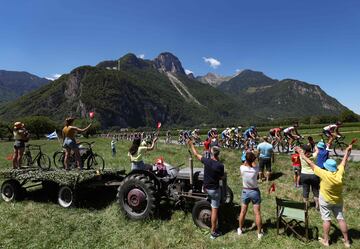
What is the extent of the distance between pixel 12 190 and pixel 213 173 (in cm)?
774

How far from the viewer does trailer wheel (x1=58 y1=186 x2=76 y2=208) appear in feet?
35.8

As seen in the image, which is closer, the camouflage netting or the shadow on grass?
the shadow on grass

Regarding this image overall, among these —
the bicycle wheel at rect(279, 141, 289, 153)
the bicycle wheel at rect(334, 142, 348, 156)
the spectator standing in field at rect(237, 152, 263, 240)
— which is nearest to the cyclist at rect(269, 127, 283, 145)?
the bicycle wheel at rect(279, 141, 289, 153)

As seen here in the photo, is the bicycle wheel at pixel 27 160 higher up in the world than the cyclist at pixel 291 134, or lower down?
lower down

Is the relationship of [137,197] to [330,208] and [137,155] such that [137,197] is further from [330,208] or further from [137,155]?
[330,208]

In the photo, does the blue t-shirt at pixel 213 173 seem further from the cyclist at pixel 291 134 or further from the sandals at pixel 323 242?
the cyclist at pixel 291 134

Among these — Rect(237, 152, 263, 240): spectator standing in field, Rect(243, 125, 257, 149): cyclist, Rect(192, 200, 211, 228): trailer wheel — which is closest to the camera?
Rect(237, 152, 263, 240): spectator standing in field

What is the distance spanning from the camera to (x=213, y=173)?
8.45 meters

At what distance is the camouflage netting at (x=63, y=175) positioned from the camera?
10.7 metres

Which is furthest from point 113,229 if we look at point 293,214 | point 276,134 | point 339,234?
point 276,134

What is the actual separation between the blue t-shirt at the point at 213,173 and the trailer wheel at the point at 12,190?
24.0 feet

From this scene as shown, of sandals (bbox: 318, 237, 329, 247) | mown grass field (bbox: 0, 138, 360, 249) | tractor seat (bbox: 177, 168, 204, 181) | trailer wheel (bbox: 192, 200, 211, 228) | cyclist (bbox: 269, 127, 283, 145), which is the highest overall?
cyclist (bbox: 269, 127, 283, 145)

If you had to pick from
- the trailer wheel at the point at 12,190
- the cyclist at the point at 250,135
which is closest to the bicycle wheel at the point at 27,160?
the trailer wheel at the point at 12,190

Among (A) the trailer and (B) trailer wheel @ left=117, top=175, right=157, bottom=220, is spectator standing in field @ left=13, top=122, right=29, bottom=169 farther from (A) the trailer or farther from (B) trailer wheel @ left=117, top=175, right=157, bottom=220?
(B) trailer wheel @ left=117, top=175, right=157, bottom=220
